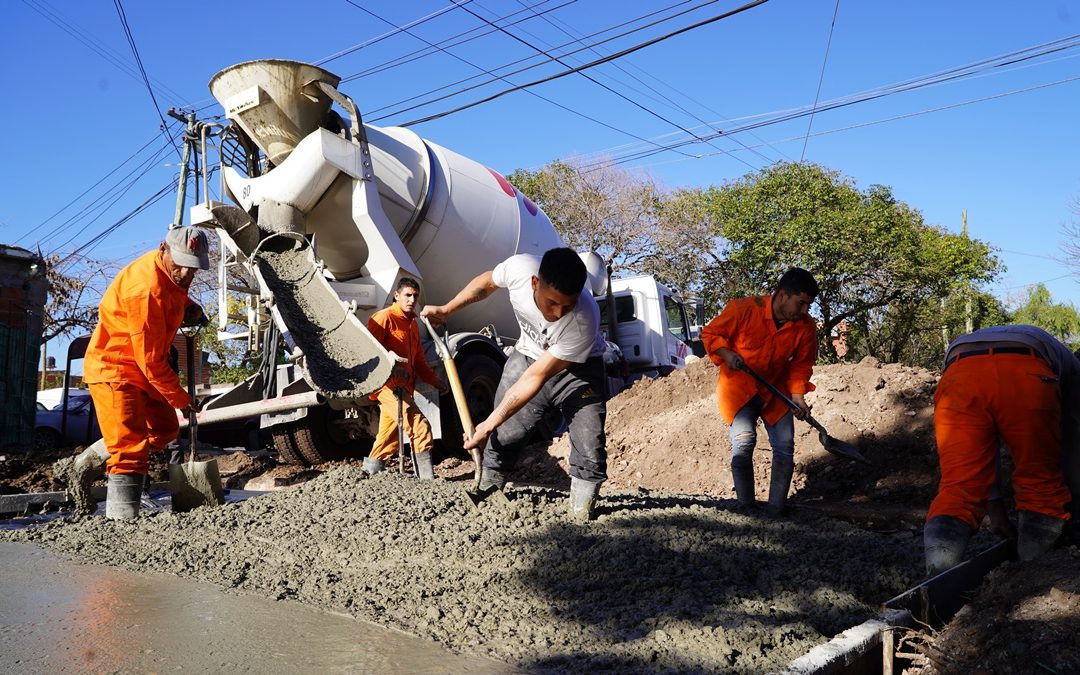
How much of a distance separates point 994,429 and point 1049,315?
48.2m

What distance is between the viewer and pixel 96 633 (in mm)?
2789

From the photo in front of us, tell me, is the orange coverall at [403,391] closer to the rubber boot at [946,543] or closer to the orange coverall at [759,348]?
the orange coverall at [759,348]

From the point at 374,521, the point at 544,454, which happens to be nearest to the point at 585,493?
the point at 374,521

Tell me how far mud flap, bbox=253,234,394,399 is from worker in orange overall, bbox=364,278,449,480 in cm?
15

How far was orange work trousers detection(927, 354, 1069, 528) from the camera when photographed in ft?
10.8

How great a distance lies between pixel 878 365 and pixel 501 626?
7009 mm

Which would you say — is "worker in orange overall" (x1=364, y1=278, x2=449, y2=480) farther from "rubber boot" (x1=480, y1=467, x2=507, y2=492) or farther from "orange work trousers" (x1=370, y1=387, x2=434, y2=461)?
"rubber boot" (x1=480, y1=467, x2=507, y2=492)

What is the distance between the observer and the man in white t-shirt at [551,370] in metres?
3.96

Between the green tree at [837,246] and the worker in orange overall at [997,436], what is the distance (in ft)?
48.5

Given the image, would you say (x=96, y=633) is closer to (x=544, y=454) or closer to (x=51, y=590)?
(x=51, y=590)

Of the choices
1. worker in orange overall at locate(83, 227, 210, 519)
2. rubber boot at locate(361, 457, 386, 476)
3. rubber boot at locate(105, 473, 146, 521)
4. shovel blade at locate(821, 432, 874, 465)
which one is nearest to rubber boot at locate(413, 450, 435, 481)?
rubber boot at locate(361, 457, 386, 476)

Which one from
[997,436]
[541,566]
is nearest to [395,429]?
[541,566]

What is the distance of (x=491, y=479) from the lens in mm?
4648

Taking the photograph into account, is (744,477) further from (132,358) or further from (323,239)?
(323,239)
